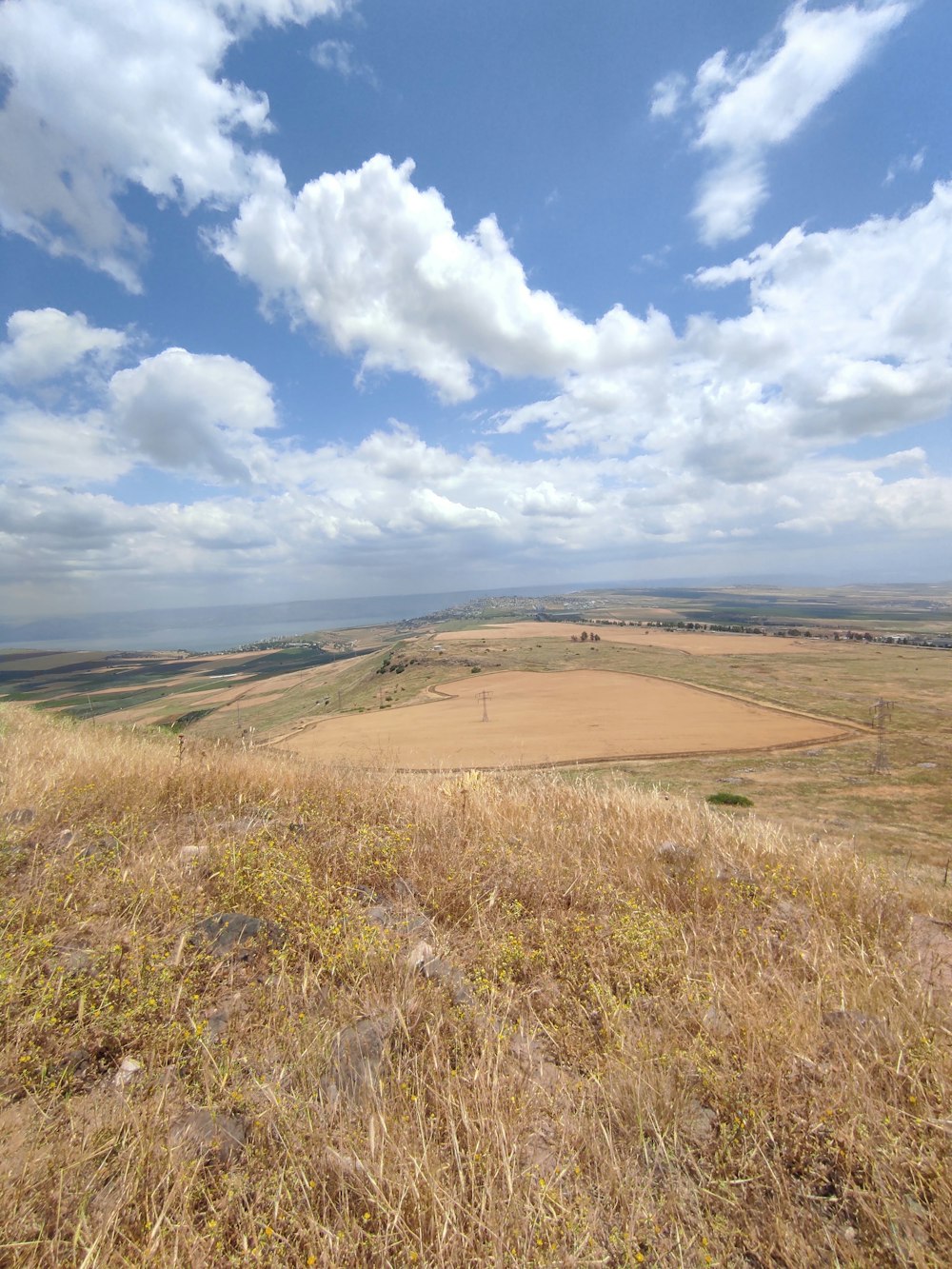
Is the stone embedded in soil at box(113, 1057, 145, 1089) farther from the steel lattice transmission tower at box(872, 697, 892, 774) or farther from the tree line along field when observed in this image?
the steel lattice transmission tower at box(872, 697, 892, 774)

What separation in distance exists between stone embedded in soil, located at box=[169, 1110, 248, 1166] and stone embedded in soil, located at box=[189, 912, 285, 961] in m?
1.25

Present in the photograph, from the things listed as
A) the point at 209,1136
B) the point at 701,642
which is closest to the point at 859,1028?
the point at 209,1136

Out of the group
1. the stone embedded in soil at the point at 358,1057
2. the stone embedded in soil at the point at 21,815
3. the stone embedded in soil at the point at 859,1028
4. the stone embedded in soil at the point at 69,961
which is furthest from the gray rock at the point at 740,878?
the stone embedded in soil at the point at 21,815

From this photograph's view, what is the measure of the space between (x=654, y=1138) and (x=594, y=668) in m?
62.1

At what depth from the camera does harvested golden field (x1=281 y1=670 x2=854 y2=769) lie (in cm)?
3003

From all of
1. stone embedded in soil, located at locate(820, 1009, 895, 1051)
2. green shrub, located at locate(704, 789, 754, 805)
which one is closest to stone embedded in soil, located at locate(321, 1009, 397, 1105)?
stone embedded in soil, located at locate(820, 1009, 895, 1051)

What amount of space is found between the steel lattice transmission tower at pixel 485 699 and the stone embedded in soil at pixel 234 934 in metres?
37.1

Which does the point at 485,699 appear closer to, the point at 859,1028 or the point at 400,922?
the point at 400,922

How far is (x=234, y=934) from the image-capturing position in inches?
153

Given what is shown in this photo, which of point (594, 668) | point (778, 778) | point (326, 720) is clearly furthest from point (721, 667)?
point (326, 720)

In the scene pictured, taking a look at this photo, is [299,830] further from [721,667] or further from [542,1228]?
[721,667]

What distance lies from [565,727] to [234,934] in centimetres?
3491

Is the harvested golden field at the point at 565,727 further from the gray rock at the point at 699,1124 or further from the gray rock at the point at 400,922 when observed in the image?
the gray rock at the point at 699,1124

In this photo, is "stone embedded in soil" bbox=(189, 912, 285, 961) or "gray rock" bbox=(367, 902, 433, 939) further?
"gray rock" bbox=(367, 902, 433, 939)
